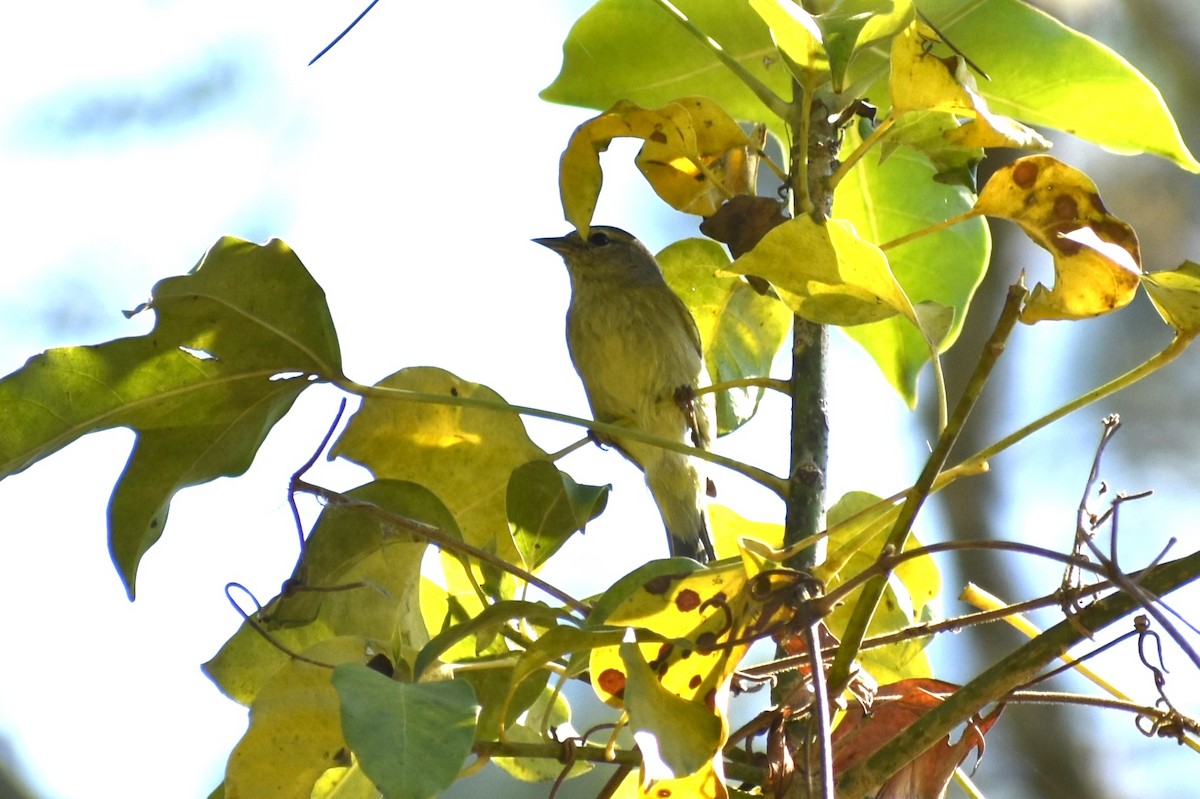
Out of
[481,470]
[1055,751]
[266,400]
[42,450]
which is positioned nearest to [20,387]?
[42,450]

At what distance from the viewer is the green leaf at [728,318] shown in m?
1.62

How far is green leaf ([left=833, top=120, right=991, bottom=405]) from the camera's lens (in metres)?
1.57

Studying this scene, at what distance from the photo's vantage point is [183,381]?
1.21 meters

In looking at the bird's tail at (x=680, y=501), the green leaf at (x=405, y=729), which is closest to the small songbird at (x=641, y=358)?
the bird's tail at (x=680, y=501)

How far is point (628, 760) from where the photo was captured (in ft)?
3.46

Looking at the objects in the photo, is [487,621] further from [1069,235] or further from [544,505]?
[1069,235]

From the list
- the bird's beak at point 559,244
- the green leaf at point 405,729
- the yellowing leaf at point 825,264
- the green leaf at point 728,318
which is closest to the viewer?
the green leaf at point 405,729

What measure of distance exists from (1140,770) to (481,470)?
153 inches

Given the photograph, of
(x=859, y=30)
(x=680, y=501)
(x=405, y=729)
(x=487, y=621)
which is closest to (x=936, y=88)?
(x=859, y=30)

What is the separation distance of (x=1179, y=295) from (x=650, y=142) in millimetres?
531

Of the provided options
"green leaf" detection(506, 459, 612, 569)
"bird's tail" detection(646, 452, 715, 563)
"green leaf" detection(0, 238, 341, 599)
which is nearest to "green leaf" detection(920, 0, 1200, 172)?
"green leaf" detection(506, 459, 612, 569)

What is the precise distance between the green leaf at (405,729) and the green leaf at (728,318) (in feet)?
2.76

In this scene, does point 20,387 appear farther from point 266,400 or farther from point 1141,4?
point 1141,4

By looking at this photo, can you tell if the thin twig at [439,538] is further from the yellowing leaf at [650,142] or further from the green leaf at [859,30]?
the green leaf at [859,30]
